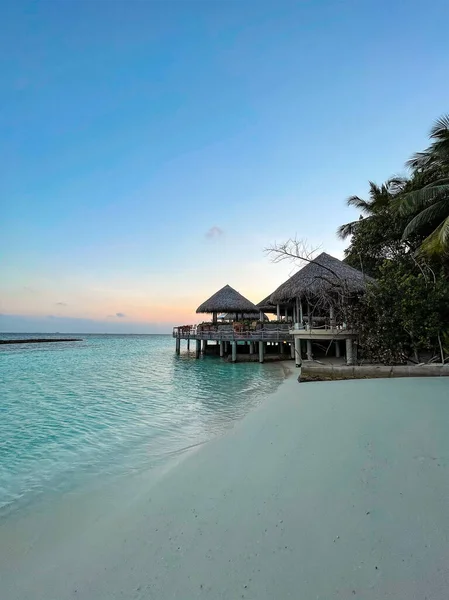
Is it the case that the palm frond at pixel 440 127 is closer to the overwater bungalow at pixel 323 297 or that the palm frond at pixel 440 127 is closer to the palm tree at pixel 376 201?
the palm tree at pixel 376 201

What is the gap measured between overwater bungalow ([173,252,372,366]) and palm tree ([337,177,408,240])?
13.8ft

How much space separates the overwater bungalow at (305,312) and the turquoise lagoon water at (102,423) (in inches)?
105

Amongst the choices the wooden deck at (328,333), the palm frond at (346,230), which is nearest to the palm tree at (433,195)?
the wooden deck at (328,333)

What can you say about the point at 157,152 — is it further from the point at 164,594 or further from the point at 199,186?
the point at 164,594

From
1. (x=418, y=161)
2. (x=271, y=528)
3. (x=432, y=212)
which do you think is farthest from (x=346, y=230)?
(x=271, y=528)

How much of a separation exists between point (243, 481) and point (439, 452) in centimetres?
175

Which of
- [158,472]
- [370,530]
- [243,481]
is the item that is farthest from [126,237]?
[370,530]

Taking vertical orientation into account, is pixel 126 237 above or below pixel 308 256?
above

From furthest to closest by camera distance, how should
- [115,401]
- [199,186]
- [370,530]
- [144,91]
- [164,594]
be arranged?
[199,186] < [144,91] < [115,401] < [370,530] < [164,594]

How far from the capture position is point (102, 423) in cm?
642

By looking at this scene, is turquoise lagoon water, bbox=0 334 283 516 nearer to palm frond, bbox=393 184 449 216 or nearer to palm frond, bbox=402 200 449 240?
palm frond, bbox=402 200 449 240

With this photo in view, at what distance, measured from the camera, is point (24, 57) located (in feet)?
24.4

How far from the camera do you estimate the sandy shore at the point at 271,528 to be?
5.32ft

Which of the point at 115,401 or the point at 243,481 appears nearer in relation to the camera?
the point at 243,481
